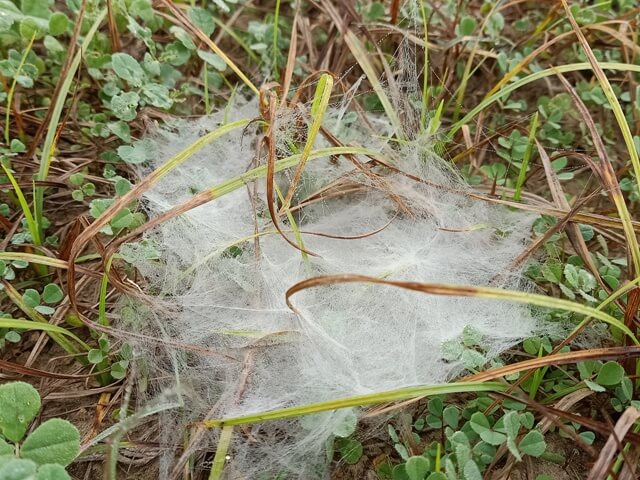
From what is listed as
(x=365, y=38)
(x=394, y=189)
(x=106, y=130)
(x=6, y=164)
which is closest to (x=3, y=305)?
(x=6, y=164)

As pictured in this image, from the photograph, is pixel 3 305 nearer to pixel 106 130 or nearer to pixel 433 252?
pixel 106 130

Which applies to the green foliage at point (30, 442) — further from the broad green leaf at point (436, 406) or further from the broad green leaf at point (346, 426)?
the broad green leaf at point (436, 406)

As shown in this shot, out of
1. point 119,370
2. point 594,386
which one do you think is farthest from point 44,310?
point 594,386

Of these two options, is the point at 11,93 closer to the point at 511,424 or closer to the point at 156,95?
the point at 156,95

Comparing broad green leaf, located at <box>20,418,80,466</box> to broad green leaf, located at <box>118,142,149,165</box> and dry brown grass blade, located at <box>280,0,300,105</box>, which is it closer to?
broad green leaf, located at <box>118,142,149,165</box>

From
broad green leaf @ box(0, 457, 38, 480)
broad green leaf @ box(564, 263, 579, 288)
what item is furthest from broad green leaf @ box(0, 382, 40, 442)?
broad green leaf @ box(564, 263, 579, 288)

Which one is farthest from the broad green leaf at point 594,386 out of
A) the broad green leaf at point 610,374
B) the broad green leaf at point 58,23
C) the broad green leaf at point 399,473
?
the broad green leaf at point 58,23
